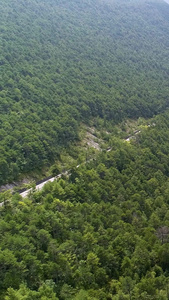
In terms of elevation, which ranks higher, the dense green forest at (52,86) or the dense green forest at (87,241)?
the dense green forest at (87,241)

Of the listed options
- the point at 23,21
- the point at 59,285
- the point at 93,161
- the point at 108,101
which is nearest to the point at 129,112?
the point at 108,101

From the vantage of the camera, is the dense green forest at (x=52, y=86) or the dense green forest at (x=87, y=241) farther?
the dense green forest at (x=52, y=86)

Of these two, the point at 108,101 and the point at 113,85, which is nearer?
the point at 108,101

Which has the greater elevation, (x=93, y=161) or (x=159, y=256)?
(x=159, y=256)

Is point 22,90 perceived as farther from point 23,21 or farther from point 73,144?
point 23,21

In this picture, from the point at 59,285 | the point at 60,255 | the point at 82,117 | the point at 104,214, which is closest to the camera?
the point at 59,285
